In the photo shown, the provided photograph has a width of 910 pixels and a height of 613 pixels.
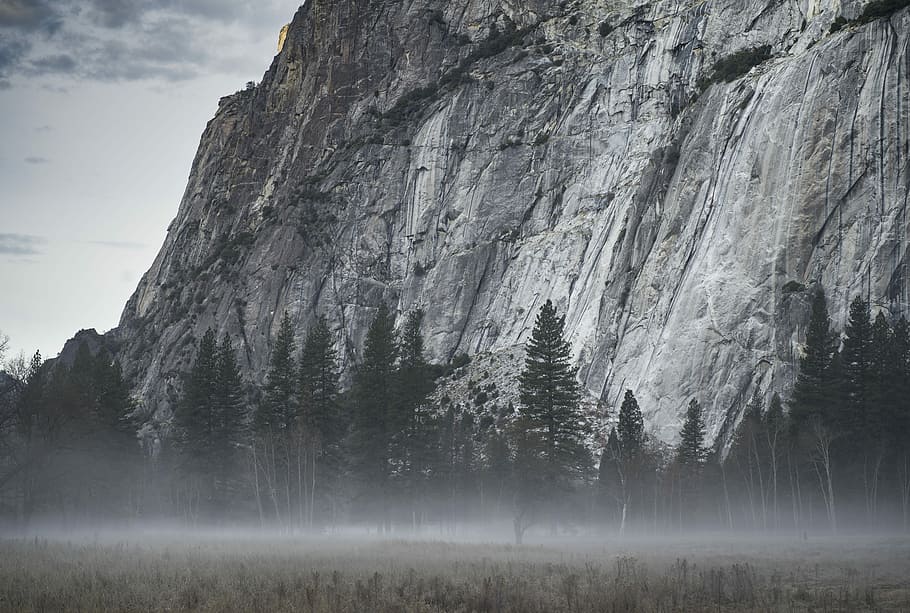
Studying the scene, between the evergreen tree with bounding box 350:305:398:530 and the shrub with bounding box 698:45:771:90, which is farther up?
the shrub with bounding box 698:45:771:90

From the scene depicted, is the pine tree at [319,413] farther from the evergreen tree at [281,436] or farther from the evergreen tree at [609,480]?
the evergreen tree at [609,480]

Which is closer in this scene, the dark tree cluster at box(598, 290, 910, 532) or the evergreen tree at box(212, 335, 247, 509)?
the dark tree cluster at box(598, 290, 910, 532)

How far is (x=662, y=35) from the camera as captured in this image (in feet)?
383

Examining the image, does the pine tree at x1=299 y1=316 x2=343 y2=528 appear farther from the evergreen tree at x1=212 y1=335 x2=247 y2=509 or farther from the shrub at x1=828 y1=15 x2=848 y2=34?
the shrub at x1=828 y1=15 x2=848 y2=34

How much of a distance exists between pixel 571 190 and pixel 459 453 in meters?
52.5

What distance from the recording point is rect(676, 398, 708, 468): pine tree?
6988 centimetres

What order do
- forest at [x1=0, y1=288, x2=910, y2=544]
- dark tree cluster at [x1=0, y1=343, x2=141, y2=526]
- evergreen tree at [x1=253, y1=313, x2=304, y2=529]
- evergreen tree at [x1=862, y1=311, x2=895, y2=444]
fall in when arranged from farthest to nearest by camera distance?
evergreen tree at [x1=253, y1=313, x2=304, y2=529], evergreen tree at [x1=862, y1=311, x2=895, y2=444], forest at [x1=0, y1=288, x2=910, y2=544], dark tree cluster at [x1=0, y1=343, x2=141, y2=526]

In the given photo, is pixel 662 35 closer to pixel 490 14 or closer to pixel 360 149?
pixel 490 14

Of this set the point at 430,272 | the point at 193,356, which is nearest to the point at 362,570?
the point at 430,272

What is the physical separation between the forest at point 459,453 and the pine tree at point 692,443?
155 millimetres

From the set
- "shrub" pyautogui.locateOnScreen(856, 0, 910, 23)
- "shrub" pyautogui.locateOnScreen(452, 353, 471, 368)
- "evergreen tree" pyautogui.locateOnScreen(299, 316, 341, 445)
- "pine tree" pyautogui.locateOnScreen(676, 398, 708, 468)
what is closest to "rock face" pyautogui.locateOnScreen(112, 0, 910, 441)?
"shrub" pyautogui.locateOnScreen(856, 0, 910, 23)

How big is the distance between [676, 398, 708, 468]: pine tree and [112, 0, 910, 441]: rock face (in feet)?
17.3

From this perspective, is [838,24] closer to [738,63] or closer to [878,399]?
[738,63]

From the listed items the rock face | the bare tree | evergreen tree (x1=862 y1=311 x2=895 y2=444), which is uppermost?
the rock face
